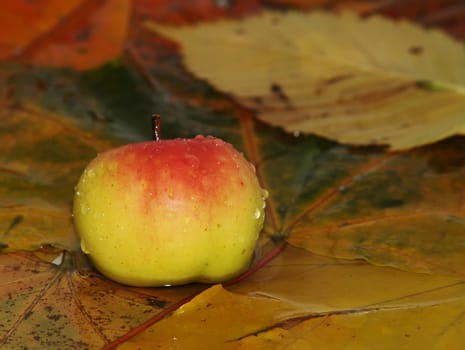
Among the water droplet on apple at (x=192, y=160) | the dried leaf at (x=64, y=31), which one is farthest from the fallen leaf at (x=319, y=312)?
the dried leaf at (x=64, y=31)

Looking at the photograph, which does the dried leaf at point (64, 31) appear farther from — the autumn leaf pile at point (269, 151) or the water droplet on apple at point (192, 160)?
the water droplet on apple at point (192, 160)

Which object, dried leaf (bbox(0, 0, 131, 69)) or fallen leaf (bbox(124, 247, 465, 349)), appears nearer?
fallen leaf (bbox(124, 247, 465, 349))

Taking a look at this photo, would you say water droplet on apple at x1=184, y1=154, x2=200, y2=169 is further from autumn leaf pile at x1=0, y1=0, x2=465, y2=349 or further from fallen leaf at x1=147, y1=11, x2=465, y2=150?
fallen leaf at x1=147, y1=11, x2=465, y2=150

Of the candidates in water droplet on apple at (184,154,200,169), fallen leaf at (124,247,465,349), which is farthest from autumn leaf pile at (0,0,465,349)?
water droplet on apple at (184,154,200,169)

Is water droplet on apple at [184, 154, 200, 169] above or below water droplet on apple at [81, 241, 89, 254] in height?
above

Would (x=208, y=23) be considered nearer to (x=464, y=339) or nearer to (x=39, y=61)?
(x=39, y=61)

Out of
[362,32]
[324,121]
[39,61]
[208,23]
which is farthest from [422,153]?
[39,61]

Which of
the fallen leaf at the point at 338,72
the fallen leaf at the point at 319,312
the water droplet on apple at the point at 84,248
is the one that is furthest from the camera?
the fallen leaf at the point at 338,72

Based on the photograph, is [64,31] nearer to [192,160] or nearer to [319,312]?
[192,160]
